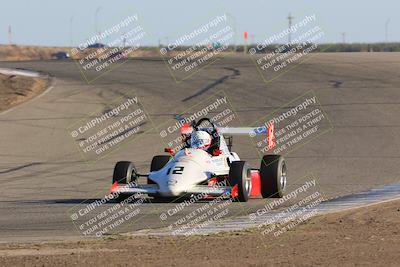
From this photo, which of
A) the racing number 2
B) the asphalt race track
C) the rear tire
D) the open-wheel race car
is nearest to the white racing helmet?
the open-wheel race car

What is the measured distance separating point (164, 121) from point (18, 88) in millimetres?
9745

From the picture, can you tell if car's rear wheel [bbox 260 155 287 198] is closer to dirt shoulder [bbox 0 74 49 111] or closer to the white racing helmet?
the white racing helmet

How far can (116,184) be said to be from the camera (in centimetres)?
1731

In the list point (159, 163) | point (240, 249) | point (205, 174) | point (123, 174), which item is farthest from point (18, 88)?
point (240, 249)

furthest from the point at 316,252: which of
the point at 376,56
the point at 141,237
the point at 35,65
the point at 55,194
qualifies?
the point at 35,65

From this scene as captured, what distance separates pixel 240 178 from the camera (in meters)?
17.0

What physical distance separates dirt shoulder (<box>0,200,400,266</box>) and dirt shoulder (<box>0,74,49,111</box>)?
2289cm

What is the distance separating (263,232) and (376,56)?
34.8 m

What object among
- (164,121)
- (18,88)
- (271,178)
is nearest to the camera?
(271,178)

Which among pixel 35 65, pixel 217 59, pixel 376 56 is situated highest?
pixel 35 65

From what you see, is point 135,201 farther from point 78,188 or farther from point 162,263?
point 162,263

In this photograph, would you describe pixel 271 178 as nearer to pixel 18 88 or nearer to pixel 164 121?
→ pixel 164 121

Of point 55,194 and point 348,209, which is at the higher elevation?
point 55,194

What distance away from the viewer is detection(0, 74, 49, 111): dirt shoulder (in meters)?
35.8
